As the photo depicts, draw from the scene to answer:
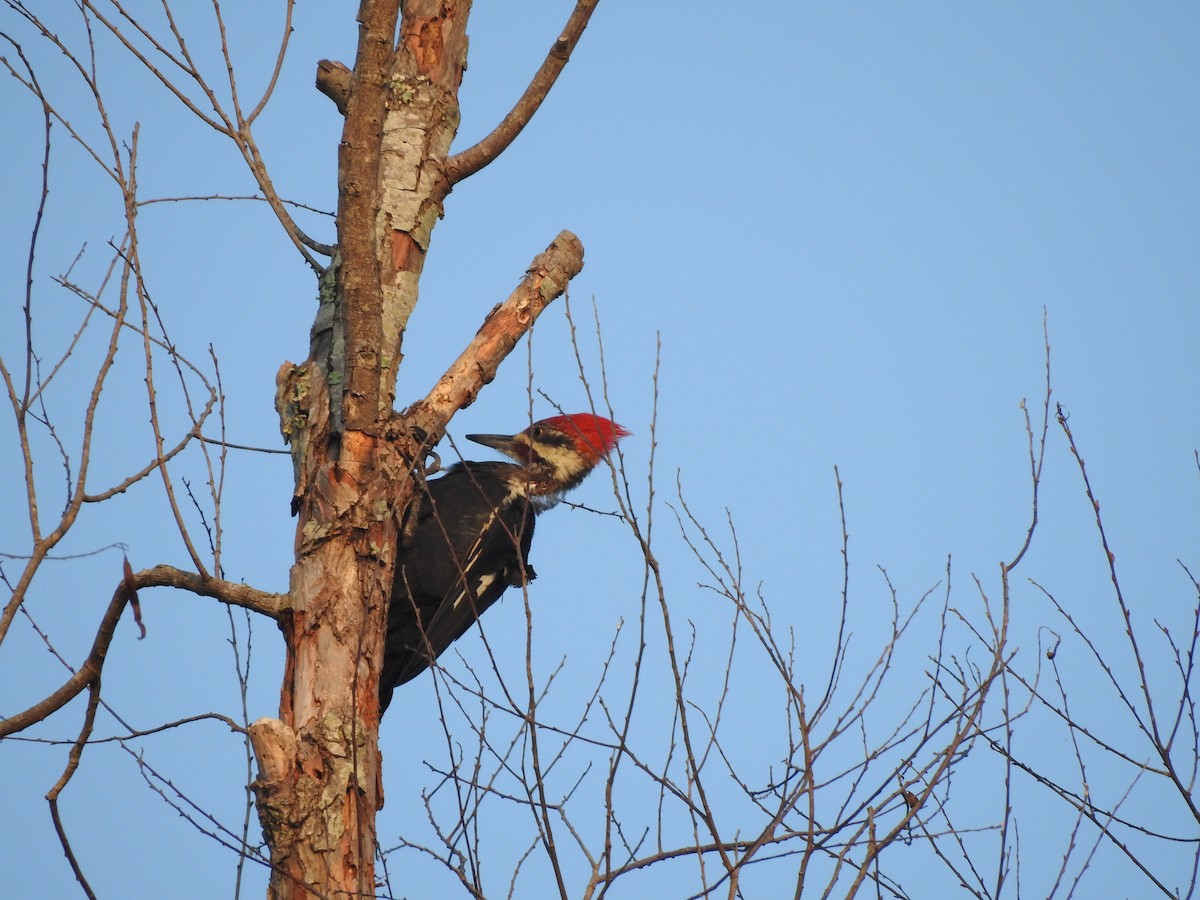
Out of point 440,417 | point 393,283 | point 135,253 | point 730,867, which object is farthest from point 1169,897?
point 135,253

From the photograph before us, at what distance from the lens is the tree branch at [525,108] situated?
3.77 metres

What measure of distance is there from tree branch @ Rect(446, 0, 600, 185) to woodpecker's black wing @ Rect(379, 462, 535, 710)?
3.71 ft

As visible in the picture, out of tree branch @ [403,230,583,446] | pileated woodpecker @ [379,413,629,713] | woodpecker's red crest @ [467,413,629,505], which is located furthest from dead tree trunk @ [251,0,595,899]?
woodpecker's red crest @ [467,413,629,505]

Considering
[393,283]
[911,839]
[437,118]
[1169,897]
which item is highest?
[437,118]

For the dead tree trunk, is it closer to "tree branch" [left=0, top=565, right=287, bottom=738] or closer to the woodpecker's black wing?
"tree branch" [left=0, top=565, right=287, bottom=738]

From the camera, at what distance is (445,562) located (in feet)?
14.4

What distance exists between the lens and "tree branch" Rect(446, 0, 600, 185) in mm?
3770

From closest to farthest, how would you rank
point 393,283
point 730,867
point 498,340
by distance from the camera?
point 730,867 → point 393,283 → point 498,340

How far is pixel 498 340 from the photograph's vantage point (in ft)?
12.7

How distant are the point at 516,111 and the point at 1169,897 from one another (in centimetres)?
295

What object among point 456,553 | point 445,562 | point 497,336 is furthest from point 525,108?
point 445,562

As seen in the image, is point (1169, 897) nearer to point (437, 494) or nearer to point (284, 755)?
point (284, 755)

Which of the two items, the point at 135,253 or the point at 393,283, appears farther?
the point at 393,283

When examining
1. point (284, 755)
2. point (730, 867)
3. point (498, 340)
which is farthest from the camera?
point (498, 340)
